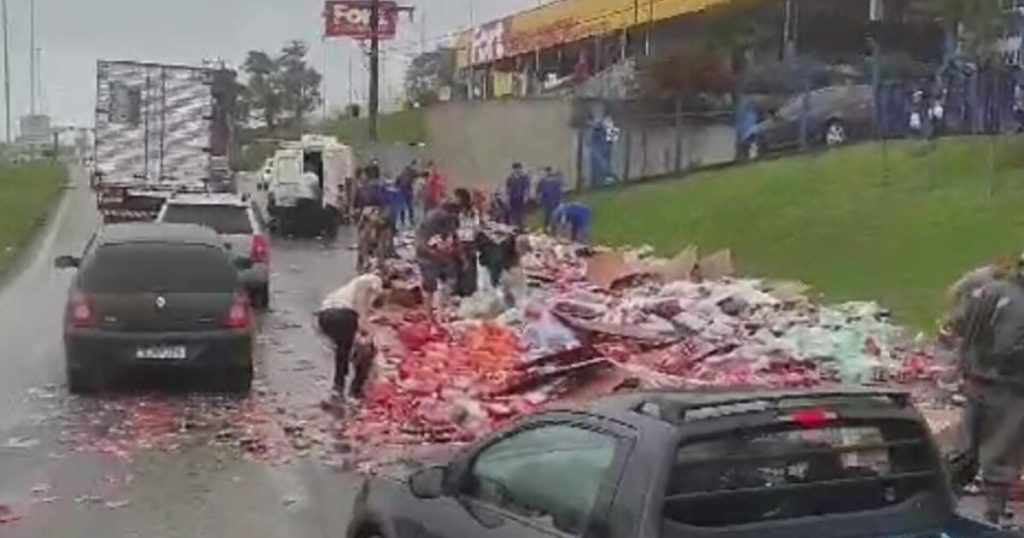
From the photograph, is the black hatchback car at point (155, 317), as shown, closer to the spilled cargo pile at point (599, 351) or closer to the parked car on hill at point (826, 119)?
the spilled cargo pile at point (599, 351)

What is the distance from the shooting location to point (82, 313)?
17875 millimetres

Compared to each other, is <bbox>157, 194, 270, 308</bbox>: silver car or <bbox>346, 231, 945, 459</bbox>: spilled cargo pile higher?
<bbox>157, 194, 270, 308</bbox>: silver car

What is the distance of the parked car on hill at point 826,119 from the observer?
139 ft

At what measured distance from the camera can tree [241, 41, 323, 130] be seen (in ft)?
391

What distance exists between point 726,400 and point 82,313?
12148 mm

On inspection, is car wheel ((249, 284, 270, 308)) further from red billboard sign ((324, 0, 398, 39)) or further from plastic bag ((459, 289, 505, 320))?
red billboard sign ((324, 0, 398, 39))

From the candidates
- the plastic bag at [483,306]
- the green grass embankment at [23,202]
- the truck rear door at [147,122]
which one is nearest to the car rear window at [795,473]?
the plastic bag at [483,306]

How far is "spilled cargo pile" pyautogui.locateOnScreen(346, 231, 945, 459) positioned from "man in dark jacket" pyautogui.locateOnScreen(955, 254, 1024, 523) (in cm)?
317

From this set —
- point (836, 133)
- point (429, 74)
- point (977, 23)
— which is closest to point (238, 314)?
point (977, 23)

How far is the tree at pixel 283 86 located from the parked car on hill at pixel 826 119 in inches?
2917

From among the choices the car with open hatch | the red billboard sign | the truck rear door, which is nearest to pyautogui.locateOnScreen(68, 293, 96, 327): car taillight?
the car with open hatch

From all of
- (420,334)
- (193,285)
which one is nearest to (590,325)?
(420,334)

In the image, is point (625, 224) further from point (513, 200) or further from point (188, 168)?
point (188, 168)

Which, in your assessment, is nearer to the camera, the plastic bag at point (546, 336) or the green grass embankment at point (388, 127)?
the plastic bag at point (546, 336)
